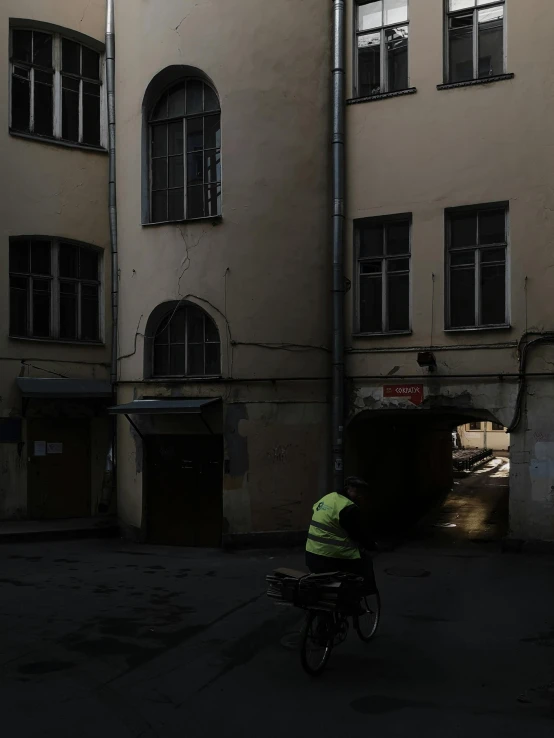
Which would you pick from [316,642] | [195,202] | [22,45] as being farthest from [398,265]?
[22,45]

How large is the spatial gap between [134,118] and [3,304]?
4573mm

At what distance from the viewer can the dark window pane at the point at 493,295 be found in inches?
558

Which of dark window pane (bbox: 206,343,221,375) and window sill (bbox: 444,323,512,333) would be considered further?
dark window pane (bbox: 206,343,221,375)

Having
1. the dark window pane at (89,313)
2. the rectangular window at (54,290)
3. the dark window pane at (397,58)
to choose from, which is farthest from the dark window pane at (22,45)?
the dark window pane at (397,58)

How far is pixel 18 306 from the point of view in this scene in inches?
662

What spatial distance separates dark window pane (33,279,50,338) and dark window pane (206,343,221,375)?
385cm

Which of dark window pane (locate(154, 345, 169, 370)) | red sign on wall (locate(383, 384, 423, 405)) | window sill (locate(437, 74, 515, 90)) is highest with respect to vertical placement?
window sill (locate(437, 74, 515, 90))

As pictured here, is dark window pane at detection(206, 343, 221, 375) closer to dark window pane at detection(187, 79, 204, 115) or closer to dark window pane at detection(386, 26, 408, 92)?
dark window pane at detection(187, 79, 204, 115)

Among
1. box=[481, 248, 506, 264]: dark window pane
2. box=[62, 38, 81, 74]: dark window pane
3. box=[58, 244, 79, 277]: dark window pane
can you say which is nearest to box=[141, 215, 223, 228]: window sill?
box=[58, 244, 79, 277]: dark window pane

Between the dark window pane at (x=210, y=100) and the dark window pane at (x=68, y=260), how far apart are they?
14.0 feet

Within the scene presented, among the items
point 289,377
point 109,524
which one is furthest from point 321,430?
point 109,524

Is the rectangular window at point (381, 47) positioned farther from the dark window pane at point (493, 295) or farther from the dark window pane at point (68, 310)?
the dark window pane at point (68, 310)

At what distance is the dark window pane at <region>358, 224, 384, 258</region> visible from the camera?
15258 mm

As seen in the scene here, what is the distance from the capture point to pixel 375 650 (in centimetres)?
852
